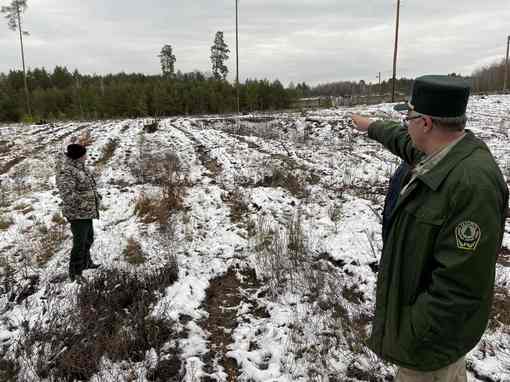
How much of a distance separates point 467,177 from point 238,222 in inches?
204

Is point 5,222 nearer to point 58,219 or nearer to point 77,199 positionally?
point 58,219

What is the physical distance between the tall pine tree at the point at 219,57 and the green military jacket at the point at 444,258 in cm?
5765

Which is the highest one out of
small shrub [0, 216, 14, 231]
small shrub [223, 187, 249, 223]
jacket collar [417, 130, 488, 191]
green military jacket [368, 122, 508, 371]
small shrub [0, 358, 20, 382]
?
jacket collar [417, 130, 488, 191]

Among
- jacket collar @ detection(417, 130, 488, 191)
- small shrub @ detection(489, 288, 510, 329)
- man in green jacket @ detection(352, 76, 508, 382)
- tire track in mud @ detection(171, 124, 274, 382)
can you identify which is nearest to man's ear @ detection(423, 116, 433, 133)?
man in green jacket @ detection(352, 76, 508, 382)

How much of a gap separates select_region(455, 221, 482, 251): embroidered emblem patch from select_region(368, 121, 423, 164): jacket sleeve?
1.22 meters

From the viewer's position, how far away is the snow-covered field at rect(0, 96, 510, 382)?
300 cm

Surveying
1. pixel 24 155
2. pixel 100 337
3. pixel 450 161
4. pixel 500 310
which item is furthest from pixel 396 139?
pixel 24 155

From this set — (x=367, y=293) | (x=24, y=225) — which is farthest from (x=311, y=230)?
(x=24, y=225)

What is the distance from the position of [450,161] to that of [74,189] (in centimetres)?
447

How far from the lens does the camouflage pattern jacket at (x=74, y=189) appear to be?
4418 millimetres

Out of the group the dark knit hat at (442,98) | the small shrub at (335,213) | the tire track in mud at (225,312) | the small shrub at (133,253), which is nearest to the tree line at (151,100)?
the small shrub at (335,213)

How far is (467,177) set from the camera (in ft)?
4.30

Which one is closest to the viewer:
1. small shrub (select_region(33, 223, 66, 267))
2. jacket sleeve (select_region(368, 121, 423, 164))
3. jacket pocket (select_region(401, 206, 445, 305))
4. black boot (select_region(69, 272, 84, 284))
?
jacket pocket (select_region(401, 206, 445, 305))

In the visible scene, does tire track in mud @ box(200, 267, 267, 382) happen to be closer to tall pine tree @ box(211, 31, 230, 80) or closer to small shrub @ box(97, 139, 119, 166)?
small shrub @ box(97, 139, 119, 166)
